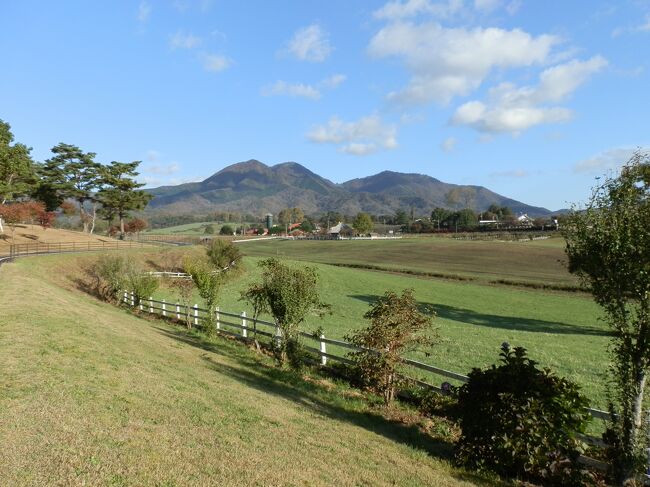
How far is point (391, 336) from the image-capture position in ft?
38.2

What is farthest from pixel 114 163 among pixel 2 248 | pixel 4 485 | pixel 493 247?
pixel 4 485

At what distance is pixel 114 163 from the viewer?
72.8m

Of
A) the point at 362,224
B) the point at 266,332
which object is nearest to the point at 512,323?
the point at 266,332

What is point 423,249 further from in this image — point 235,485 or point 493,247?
point 235,485

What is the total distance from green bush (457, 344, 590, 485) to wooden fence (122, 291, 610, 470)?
61 cm

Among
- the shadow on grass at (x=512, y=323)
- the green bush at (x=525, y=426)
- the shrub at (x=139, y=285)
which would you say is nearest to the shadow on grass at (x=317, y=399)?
the green bush at (x=525, y=426)

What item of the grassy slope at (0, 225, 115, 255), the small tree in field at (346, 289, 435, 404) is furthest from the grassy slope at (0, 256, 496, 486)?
the grassy slope at (0, 225, 115, 255)

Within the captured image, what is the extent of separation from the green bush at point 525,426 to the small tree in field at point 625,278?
673mm

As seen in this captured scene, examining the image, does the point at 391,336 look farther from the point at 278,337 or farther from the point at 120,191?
the point at 120,191

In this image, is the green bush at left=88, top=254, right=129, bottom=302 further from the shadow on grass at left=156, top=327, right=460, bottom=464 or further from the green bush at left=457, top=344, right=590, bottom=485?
the green bush at left=457, top=344, right=590, bottom=485

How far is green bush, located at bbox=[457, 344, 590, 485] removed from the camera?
25.2 ft

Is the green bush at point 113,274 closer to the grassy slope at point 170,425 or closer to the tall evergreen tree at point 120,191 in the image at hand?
the grassy slope at point 170,425

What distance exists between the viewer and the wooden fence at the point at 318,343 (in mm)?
11468

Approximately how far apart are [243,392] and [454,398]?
5.49 m
